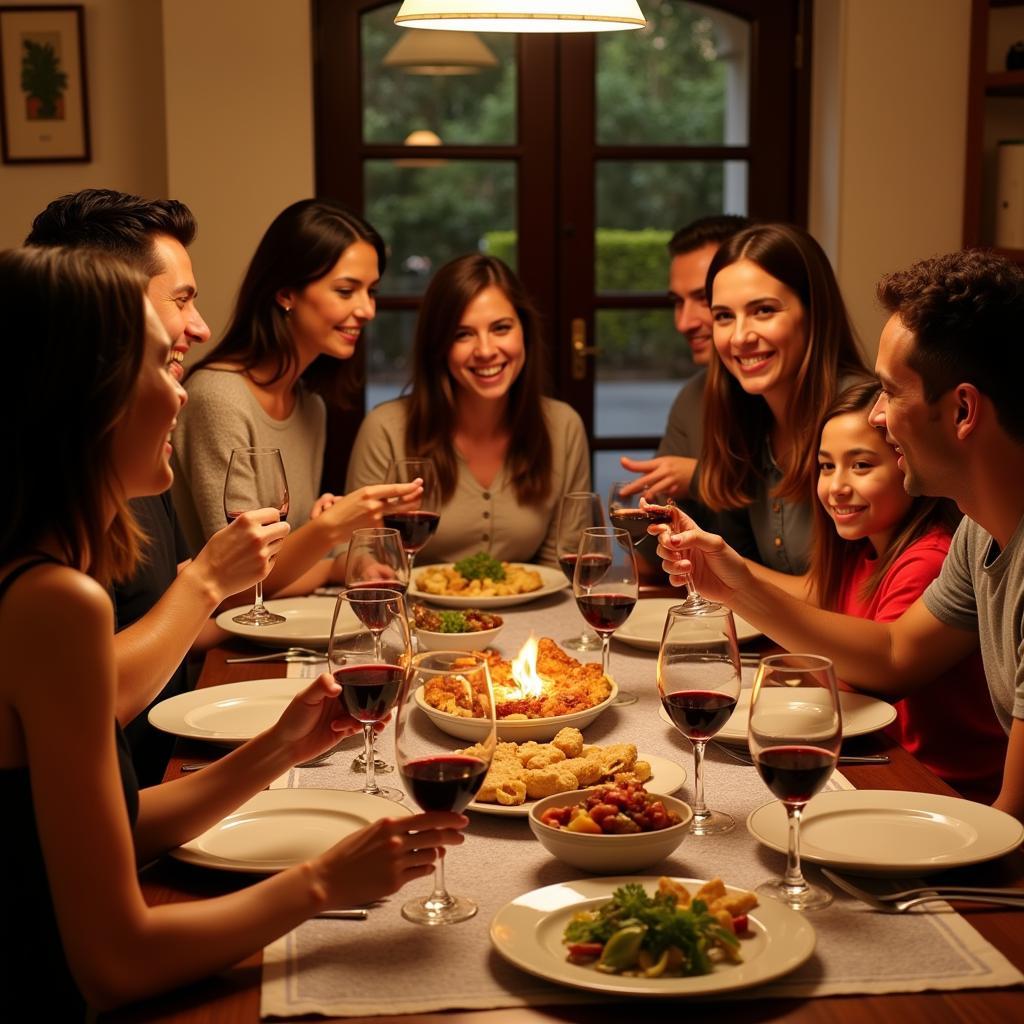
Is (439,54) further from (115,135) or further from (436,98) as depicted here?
(115,135)

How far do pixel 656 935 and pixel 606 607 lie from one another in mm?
840

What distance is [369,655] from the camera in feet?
5.04

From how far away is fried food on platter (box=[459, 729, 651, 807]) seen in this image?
59.7 inches

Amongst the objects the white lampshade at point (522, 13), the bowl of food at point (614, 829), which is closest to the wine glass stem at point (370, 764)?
the bowl of food at point (614, 829)

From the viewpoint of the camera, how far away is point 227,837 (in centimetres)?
145

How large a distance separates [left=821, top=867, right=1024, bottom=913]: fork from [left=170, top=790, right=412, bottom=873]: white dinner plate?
49 centimetres

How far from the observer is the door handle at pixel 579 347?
14.2ft

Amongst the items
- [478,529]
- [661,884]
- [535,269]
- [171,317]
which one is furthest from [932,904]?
[535,269]

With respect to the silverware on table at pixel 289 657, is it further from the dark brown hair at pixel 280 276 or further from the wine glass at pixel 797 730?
the dark brown hair at pixel 280 276

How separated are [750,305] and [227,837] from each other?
6.01 feet

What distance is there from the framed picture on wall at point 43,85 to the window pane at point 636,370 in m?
1.69

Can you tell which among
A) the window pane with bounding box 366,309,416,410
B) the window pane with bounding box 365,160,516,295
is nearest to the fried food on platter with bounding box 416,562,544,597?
the window pane with bounding box 366,309,416,410

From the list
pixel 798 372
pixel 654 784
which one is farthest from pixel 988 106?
pixel 654 784

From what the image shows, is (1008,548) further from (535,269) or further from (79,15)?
(79,15)
